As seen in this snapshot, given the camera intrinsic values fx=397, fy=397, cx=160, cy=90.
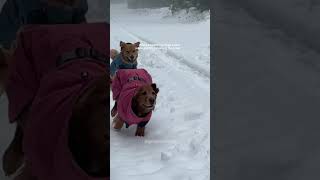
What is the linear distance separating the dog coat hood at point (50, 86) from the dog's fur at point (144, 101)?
0.69 feet

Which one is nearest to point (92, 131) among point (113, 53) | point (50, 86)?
point (50, 86)

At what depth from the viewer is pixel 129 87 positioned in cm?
98

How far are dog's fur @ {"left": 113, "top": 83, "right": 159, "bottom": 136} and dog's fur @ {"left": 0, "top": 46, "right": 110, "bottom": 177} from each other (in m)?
0.25

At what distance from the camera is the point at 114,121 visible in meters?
0.88

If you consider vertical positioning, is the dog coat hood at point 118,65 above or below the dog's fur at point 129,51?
below

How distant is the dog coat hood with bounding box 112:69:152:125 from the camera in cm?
95

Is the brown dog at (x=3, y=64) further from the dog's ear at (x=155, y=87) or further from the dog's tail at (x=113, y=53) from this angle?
the dog's ear at (x=155, y=87)

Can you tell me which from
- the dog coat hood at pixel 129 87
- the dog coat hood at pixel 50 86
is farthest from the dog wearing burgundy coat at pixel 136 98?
the dog coat hood at pixel 50 86

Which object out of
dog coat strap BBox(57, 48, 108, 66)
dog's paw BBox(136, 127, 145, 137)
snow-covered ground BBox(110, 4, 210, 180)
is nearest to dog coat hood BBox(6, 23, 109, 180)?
dog coat strap BBox(57, 48, 108, 66)

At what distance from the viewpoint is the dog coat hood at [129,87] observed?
952 millimetres

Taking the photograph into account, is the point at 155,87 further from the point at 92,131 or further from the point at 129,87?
the point at 92,131
